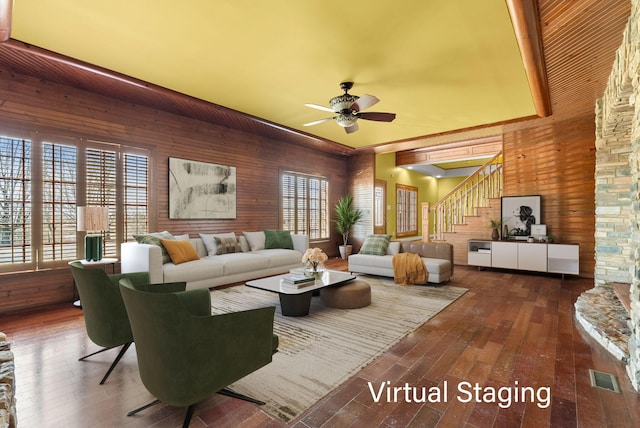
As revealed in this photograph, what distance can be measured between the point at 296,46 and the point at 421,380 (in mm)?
3384

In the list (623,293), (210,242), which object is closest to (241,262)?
(210,242)

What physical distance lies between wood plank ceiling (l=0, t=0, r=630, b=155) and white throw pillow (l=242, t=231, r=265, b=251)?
217 centimetres

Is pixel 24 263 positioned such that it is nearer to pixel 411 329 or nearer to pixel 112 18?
pixel 112 18

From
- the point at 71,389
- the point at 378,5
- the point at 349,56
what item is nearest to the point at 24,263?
the point at 71,389

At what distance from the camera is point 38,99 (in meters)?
4.02

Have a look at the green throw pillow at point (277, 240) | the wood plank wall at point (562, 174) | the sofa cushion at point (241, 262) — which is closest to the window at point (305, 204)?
the green throw pillow at point (277, 240)

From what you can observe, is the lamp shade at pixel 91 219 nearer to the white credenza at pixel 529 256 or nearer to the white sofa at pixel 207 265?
the white sofa at pixel 207 265

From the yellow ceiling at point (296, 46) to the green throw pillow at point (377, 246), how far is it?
244 centimetres

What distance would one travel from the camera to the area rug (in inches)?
82.8

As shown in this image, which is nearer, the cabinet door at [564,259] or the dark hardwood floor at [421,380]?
the dark hardwood floor at [421,380]

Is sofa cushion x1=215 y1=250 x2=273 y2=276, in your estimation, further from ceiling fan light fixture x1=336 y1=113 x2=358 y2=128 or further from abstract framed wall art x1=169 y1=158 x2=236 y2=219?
ceiling fan light fixture x1=336 y1=113 x2=358 y2=128

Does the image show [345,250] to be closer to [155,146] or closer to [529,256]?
[529,256]

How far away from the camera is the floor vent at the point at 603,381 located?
2131mm

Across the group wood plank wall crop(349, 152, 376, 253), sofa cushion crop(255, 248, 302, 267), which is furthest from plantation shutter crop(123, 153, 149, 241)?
wood plank wall crop(349, 152, 376, 253)
